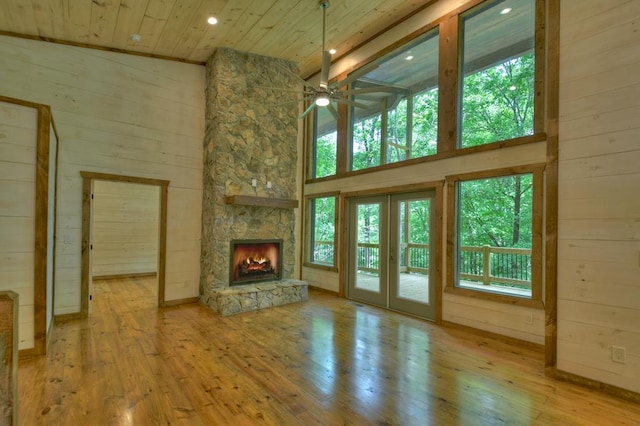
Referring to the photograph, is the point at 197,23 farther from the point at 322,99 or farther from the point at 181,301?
the point at 181,301

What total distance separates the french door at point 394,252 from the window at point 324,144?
1115mm

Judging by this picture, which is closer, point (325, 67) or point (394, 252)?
point (325, 67)

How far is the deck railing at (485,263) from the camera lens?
13.4ft

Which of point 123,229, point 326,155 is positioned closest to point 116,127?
point 123,229

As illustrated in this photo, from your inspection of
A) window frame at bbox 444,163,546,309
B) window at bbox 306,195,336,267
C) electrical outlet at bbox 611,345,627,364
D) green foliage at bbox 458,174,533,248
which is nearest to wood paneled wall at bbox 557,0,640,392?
electrical outlet at bbox 611,345,627,364

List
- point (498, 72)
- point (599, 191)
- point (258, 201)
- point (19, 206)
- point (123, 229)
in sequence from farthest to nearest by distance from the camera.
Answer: point (123, 229) → point (258, 201) → point (498, 72) → point (19, 206) → point (599, 191)

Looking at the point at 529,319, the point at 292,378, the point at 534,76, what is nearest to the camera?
the point at 292,378

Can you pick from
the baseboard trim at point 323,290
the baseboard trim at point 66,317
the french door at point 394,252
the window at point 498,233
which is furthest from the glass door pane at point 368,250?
the baseboard trim at point 66,317

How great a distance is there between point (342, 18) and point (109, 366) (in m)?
5.49

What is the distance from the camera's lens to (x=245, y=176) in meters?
5.93

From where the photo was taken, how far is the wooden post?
1.33 m

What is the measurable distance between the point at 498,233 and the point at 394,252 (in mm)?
1709

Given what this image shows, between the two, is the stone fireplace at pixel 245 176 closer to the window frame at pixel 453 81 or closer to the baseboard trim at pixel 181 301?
the baseboard trim at pixel 181 301

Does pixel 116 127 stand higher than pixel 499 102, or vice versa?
pixel 499 102
